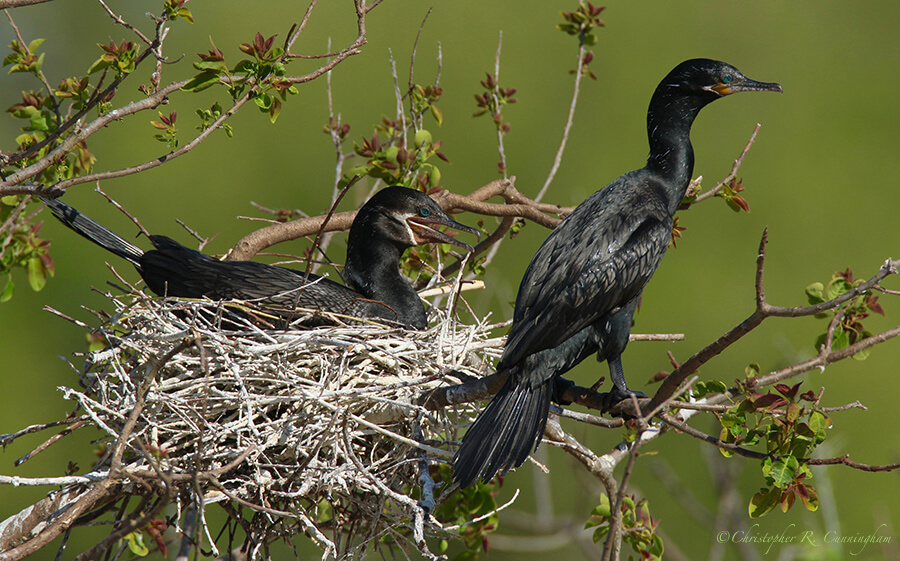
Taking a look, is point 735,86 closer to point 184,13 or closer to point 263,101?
point 263,101

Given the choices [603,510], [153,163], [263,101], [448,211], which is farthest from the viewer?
[448,211]

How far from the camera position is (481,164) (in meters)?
12.6

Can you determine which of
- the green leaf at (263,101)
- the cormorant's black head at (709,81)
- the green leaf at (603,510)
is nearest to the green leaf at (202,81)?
the green leaf at (263,101)

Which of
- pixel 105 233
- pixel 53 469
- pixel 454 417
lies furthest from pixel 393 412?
pixel 53 469

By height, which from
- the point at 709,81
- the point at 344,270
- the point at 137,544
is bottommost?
the point at 137,544

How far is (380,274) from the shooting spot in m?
4.38

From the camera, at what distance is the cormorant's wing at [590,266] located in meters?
3.15

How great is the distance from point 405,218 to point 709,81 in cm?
156

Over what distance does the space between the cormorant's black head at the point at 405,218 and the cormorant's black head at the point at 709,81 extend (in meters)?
1.20

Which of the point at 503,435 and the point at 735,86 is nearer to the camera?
the point at 503,435

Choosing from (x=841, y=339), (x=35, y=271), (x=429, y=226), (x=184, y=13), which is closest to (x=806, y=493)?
(x=841, y=339)

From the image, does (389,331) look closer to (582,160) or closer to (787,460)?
(787,460)

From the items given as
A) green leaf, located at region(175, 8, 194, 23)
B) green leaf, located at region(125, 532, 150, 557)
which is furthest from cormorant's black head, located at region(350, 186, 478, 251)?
green leaf, located at region(125, 532, 150, 557)

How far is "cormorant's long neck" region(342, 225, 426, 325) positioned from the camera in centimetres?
426
